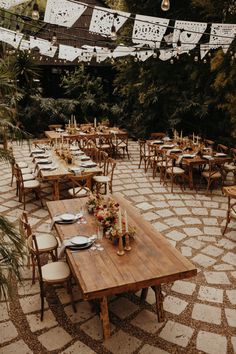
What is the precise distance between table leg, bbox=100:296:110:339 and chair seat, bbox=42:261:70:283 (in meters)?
0.66

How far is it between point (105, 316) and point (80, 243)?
0.83 m

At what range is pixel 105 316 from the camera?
3.49 m

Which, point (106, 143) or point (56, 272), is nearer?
point (56, 272)

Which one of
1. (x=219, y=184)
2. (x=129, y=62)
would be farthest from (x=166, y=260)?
(x=129, y=62)

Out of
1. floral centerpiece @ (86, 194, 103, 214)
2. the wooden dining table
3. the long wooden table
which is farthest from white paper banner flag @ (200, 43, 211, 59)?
the long wooden table

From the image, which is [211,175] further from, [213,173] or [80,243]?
[80,243]

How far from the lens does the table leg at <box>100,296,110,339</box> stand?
3.42 metres

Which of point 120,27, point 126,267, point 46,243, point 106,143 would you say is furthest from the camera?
point 106,143

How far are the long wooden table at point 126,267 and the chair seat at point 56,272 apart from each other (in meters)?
0.36

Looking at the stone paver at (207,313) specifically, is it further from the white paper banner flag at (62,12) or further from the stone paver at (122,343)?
the white paper banner flag at (62,12)

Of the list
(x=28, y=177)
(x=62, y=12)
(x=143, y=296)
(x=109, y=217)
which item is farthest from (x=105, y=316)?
(x=28, y=177)

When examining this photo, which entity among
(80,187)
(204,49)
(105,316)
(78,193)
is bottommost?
(105,316)

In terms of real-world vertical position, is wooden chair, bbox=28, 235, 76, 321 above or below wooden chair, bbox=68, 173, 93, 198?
below

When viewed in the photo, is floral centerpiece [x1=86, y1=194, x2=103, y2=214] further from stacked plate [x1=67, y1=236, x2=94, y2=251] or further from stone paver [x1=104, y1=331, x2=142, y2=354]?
stone paver [x1=104, y1=331, x2=142, y2=354]
